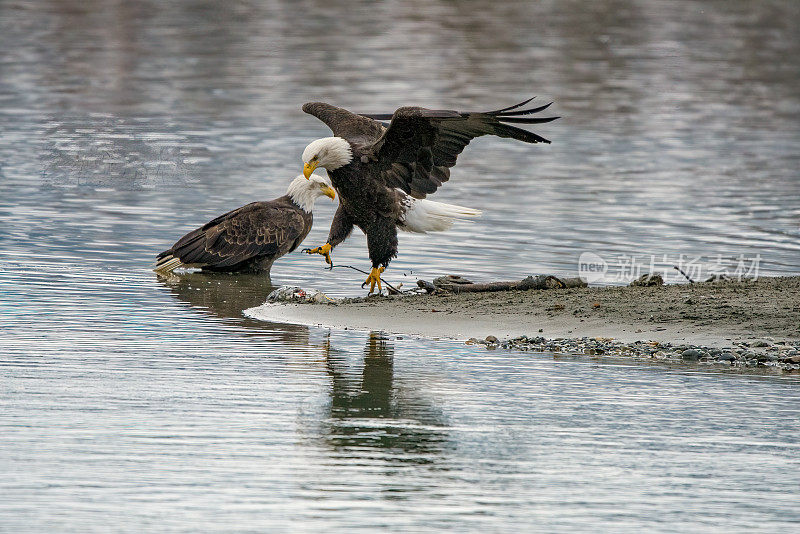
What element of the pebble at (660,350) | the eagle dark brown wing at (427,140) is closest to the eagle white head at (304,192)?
the eagle dark brown wing at (427,140)

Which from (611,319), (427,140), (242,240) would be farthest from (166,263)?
(611,319)

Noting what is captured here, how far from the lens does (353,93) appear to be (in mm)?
21719

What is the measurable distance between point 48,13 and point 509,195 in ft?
84.3

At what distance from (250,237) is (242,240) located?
0.21ft

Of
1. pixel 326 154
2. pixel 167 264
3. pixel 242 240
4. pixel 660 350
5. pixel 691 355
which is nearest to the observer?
pixel 691 355

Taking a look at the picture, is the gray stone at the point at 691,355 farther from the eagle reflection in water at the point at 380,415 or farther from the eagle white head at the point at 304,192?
the eagle white head at the point at 304,192

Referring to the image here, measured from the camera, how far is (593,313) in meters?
8.31

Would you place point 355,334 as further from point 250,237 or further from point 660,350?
point 250,237

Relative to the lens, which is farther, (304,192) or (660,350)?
(304,192)

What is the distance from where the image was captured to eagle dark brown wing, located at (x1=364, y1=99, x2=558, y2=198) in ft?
29.6

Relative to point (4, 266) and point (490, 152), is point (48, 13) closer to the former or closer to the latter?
point (490, 152)

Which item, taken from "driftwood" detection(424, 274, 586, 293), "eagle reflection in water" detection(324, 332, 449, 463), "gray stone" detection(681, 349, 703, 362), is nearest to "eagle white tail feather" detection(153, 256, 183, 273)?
"driftwood" detection(424, 274, 586, 293)

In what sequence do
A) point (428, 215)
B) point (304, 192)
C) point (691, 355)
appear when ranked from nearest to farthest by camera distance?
point (691, 355), point (428, 215), point (304, 192)

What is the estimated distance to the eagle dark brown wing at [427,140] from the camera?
29.6ft
